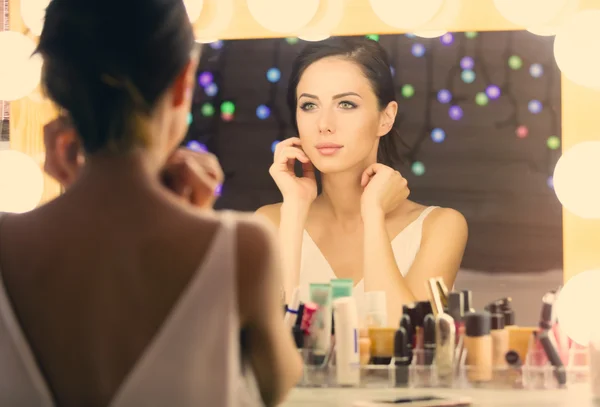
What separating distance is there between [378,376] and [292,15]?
833 millimetres

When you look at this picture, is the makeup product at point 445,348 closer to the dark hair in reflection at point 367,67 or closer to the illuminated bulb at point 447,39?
the dark hair in reflection at point 367,67

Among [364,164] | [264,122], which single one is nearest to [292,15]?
[264,122]

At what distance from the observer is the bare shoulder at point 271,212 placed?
5.15ft

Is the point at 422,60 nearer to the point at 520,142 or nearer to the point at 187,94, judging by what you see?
the point at 520,142

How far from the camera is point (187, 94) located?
68 cm

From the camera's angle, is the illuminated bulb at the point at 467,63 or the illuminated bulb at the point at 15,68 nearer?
the illuminated bulb at the point at 467,63

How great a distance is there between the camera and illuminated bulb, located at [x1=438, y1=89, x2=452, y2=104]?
151 cm

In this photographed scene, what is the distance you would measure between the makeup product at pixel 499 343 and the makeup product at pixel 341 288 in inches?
11.7

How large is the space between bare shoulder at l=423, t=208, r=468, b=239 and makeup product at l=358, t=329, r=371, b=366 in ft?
0.99

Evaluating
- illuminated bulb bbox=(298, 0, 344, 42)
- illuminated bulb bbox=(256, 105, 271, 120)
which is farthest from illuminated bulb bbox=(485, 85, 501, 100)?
illuminated bulb bbox=(256, 105, 271, 120)

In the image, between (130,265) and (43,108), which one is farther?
(43,108)

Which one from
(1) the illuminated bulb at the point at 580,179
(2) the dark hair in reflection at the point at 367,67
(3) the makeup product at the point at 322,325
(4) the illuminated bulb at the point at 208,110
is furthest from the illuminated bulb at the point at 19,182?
(1) the illuminated bulb at the point at 580,179

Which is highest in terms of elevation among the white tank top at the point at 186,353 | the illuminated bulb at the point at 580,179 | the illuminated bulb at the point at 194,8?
the illuminated bulb at the point at 194,8

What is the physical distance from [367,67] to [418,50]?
0.12 metres
